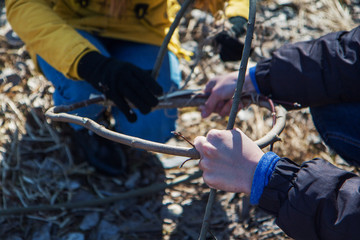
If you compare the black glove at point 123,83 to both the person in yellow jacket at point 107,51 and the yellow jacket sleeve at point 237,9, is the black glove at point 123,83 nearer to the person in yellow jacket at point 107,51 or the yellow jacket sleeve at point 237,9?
the person in yellow jacket at point 107,51

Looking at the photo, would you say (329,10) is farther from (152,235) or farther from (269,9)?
(152,235)

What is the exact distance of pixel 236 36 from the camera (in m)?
1.57

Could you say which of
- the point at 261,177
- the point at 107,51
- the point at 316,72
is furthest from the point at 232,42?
the point at 261,177

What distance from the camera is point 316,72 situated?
1.23m

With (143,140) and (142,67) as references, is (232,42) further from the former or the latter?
(143,140)

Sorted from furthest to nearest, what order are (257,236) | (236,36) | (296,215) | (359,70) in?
(236,36)
(257,236)
(359,70)
(296,215)

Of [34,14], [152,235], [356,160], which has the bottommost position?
[152,235]

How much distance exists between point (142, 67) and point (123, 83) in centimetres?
51

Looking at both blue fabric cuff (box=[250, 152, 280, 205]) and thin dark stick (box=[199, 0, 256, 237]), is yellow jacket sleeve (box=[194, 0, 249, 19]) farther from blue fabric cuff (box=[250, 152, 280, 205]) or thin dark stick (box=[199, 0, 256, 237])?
blue fabric cuff (box=[250, 152, 280, 205])

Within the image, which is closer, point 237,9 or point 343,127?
point 343,127

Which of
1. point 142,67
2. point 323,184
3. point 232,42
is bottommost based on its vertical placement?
point 142,67

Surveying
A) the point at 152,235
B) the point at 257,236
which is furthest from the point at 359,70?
the point at 152,235

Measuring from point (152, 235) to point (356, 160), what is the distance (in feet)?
2.50

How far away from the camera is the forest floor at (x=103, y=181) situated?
153 cm
